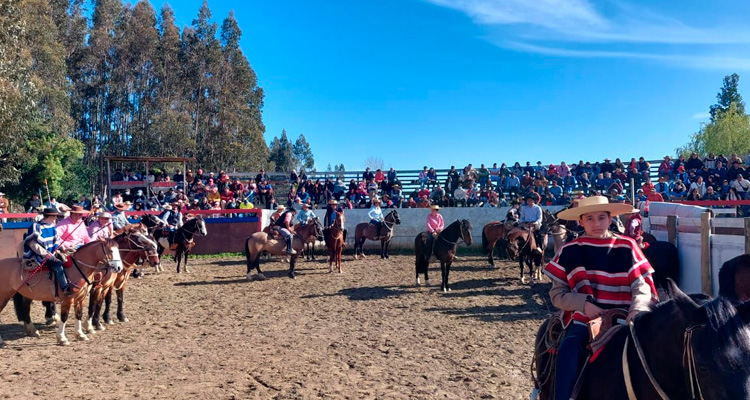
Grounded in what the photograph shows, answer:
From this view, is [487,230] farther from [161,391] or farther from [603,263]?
[603,263]

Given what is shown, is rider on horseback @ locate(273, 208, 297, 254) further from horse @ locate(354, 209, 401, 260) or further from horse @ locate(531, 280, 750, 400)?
horse @ locate(531, 280, 750, 400)

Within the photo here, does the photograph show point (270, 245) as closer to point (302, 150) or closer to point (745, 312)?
point (745, 312)

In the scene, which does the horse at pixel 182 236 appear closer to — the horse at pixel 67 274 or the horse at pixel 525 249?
the horse at pixel 67 274

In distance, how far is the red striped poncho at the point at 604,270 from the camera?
315 centimetres

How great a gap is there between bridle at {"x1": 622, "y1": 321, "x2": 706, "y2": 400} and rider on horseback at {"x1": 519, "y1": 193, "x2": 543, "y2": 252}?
40.3 feet

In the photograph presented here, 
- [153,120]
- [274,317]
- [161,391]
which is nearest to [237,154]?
[153,120]

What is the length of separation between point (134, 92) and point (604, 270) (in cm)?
4824

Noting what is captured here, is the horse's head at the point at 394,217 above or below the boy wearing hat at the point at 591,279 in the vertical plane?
below

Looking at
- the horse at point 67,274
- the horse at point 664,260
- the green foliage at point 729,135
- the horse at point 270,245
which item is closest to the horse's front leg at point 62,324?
→ the horse at point 67,274

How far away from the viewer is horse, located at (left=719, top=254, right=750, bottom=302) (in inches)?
234

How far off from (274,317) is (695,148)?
69.6 meters

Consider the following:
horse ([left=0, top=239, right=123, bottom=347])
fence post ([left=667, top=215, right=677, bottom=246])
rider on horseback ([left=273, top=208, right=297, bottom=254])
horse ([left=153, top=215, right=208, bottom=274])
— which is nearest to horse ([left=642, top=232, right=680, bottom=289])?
fence post ([left=667, top=215, right=677, bottom=246])

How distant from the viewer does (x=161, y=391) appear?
20.0 ft

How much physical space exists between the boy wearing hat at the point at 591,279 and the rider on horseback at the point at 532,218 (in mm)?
11615
